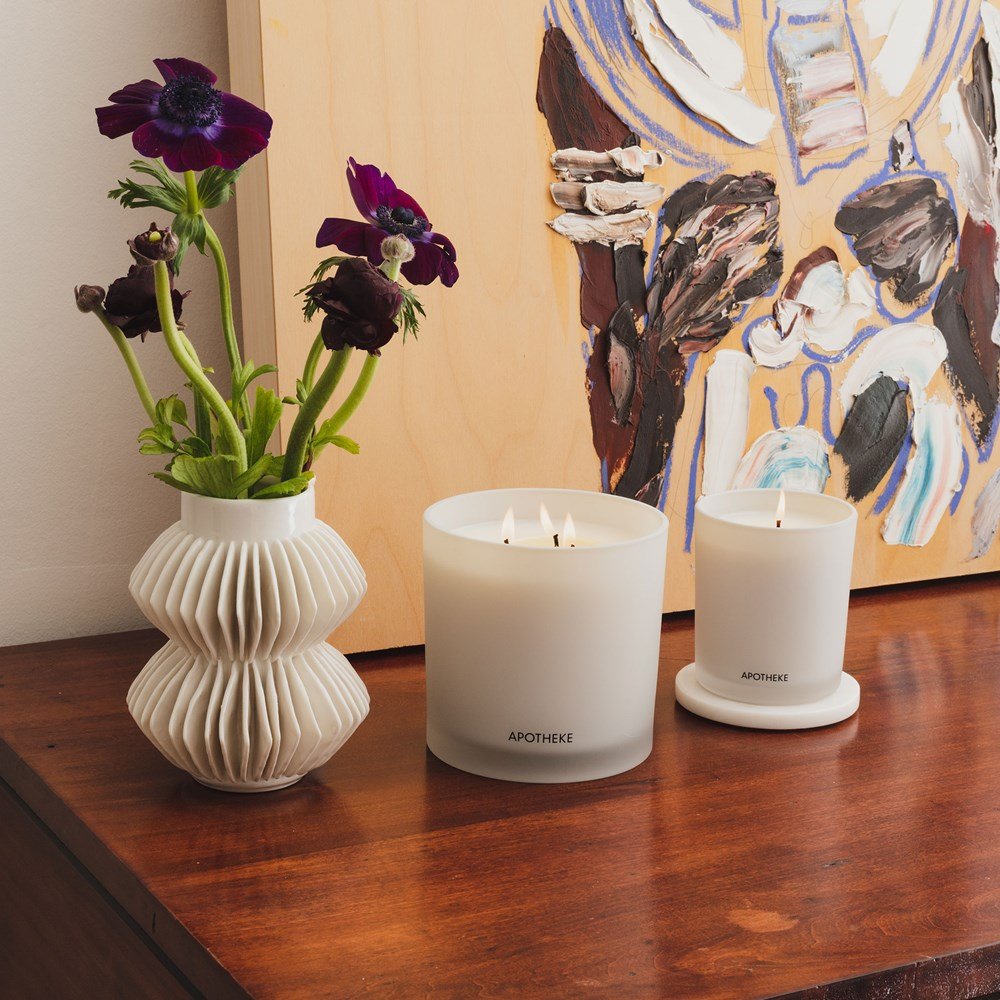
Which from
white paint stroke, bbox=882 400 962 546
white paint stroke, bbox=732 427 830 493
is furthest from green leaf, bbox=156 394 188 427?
white paint stroke, bbox=882 400 962 546

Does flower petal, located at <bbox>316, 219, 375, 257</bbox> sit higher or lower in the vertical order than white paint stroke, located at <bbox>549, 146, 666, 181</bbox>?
lower

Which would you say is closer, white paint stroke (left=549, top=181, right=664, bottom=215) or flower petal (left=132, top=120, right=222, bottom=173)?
flower petal (left=132, top=120, right=222, bottom=173)

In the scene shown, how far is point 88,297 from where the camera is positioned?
0.49 meters

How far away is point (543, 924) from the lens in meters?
0.41

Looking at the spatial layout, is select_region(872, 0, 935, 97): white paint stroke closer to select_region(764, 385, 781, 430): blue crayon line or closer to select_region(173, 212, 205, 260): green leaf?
select_region(764, 385, 781, 430): blue crayon line

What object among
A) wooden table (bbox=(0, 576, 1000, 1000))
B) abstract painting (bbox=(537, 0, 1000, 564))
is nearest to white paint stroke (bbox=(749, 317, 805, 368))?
abstract painting (bbox=(537, 0, 1000, 564))

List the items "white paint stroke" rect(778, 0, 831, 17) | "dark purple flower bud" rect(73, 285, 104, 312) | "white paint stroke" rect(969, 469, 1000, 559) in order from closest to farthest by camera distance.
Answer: "dark purple flower bud" rect(73, 285, 104, 312), "white paint stroke" rect(778, 0, 831, 17), "white paint stroke" rect(969, 469, 1000, 559)

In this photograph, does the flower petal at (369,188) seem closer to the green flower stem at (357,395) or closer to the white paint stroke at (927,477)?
the green flower stem at (357,395)

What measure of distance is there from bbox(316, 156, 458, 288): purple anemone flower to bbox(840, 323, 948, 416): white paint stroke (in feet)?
1.24

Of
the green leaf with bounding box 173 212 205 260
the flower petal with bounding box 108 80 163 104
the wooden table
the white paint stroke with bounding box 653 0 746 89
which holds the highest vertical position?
the white paint stroke with bounding box 653 0 746 89

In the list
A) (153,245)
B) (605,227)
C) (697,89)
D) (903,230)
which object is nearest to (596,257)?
(605,227)

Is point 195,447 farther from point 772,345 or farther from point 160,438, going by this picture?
point 772,345

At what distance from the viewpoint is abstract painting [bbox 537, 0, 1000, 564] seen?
0.70 m

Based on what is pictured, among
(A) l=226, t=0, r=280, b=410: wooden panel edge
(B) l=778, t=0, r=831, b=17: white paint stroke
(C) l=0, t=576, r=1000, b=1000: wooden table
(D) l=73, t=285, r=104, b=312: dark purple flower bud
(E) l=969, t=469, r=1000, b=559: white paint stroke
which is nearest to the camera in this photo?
(C) l=0, t=576, r=1000, b=1000: wooden table
